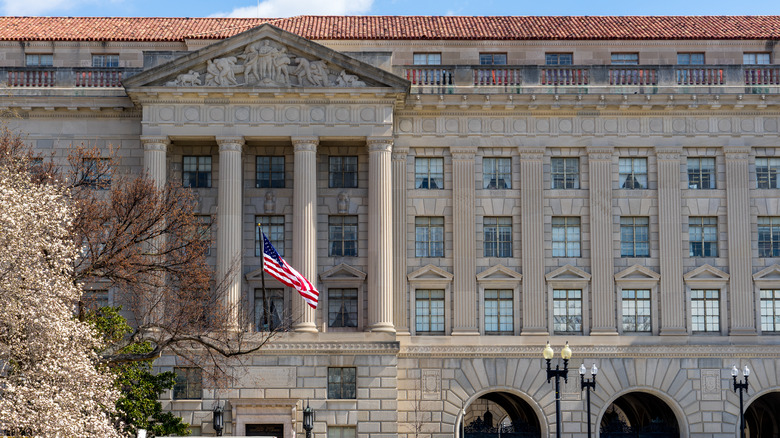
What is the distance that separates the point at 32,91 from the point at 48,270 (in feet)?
76.8

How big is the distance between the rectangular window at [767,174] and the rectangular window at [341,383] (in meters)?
20.4

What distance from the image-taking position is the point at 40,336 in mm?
36625

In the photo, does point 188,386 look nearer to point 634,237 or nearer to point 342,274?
point 342,274

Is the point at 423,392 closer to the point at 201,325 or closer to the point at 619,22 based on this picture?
the point at 201,325

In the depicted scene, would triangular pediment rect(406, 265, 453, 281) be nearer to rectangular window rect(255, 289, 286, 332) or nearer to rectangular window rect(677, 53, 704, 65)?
rectangular window rect(255, 289, 286, 332)

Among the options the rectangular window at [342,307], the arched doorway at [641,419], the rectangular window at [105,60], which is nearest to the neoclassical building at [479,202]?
the rectangular window at [342,307]

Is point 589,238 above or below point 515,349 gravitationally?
above

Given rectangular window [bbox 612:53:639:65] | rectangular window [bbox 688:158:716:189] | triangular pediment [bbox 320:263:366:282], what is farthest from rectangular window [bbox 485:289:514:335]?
rectangular window [bbox 612:53:639:65]

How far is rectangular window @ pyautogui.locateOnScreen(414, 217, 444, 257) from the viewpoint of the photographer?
59.3m

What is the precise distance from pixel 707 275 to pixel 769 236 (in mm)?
3513

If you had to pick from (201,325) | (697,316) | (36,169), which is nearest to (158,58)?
(36,169)

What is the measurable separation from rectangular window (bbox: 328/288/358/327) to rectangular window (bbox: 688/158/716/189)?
1613 cm

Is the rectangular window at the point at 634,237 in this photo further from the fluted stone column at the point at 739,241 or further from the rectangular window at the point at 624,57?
the rectangular window at the point at 624,57

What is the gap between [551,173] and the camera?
59.9m
